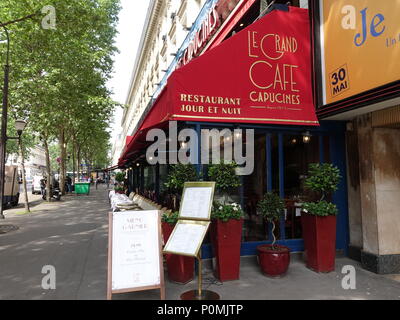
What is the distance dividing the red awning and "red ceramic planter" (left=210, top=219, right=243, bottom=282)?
6.74 feet

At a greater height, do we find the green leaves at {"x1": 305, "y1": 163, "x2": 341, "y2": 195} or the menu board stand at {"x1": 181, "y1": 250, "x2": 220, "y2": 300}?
the green leaves at {"x1": 305, "y1": 163, "x2": 341, "y2": 195}

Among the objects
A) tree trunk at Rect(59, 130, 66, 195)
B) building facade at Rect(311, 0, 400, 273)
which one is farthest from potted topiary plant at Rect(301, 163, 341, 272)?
tree trunk at Rect(59, 130, 66, 195)

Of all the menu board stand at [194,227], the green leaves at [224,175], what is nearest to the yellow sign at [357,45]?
the green leaves at [224,175]

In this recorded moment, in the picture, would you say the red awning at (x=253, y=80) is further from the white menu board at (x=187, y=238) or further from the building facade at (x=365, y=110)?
the white menu board at (x=187, y=238)

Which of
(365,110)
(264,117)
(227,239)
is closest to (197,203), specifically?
(227,239)

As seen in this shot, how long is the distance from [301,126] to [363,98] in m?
1.76

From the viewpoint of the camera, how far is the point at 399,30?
462 centimetres

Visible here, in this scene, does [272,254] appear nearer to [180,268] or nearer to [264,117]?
[180,268]

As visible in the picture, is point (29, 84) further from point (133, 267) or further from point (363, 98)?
point (363, 98)

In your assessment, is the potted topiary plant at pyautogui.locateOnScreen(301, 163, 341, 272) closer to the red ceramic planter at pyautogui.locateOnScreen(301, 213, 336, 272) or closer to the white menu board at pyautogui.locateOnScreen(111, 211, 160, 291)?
the red ceramic planter at pyautogui.locateOnScreen(301, 213, 336, 272)

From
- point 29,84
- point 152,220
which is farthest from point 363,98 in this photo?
point 29,84

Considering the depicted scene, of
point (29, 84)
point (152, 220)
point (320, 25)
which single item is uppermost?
point (29, 84)

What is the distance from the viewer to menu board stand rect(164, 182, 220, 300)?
4.58 m
